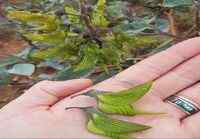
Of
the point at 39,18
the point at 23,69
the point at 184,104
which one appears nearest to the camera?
the point at 184,104

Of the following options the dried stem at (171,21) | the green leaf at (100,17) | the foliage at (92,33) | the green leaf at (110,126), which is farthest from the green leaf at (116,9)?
the green leaf at (110,126)

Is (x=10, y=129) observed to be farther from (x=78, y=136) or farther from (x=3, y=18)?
(x=3, y=18)

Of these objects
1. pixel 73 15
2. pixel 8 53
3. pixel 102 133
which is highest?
pixel 73 15

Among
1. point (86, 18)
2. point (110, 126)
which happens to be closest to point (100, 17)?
point (86, 18)

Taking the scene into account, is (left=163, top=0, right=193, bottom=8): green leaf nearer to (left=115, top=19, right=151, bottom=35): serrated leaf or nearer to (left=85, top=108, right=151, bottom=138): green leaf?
(left=115, top=19, right=151, bottom=35): serrated leaf

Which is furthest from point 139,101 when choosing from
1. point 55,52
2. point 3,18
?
point 3,18

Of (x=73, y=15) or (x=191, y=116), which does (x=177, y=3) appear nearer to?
(x=73, y=15)

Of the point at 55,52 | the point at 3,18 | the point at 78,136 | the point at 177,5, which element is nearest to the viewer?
the point at 78,136
